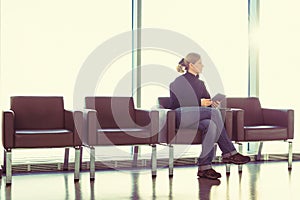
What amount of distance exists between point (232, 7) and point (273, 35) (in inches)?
28.4

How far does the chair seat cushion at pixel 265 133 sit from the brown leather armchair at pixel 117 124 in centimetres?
113

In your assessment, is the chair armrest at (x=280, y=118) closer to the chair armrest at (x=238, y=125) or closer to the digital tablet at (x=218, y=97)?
the chair armrest at (x=238, y=125)

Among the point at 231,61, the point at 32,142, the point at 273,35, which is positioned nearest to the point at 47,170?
the point at 32,142

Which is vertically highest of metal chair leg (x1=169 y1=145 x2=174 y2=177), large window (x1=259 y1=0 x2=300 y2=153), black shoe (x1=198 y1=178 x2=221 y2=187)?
large window (x1=259 y1=0 x2=300 y2=153)

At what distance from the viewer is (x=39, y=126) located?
5.62m

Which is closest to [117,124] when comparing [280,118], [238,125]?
[238,125]

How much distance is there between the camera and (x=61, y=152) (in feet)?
20.3

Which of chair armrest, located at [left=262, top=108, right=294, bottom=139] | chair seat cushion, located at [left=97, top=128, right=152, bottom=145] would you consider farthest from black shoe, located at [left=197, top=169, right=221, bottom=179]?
chair armrest, located at [left=262, top=108, right=294, bottom=139]

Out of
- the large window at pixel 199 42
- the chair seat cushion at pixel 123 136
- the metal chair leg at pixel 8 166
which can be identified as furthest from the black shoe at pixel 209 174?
the metal chair leg at pixel 8 166

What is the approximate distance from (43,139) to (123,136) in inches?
31.8

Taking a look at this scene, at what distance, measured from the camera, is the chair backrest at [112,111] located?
5.90 metres

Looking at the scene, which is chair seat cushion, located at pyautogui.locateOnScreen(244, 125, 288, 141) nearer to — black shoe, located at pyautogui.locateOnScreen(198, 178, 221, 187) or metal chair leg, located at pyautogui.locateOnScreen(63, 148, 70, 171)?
black shoe, located at pyautogui.locateOnScreen(198, 178, 221, 187)

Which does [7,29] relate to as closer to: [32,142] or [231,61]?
[32,142]

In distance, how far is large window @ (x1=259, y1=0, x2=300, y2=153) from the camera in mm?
7359
